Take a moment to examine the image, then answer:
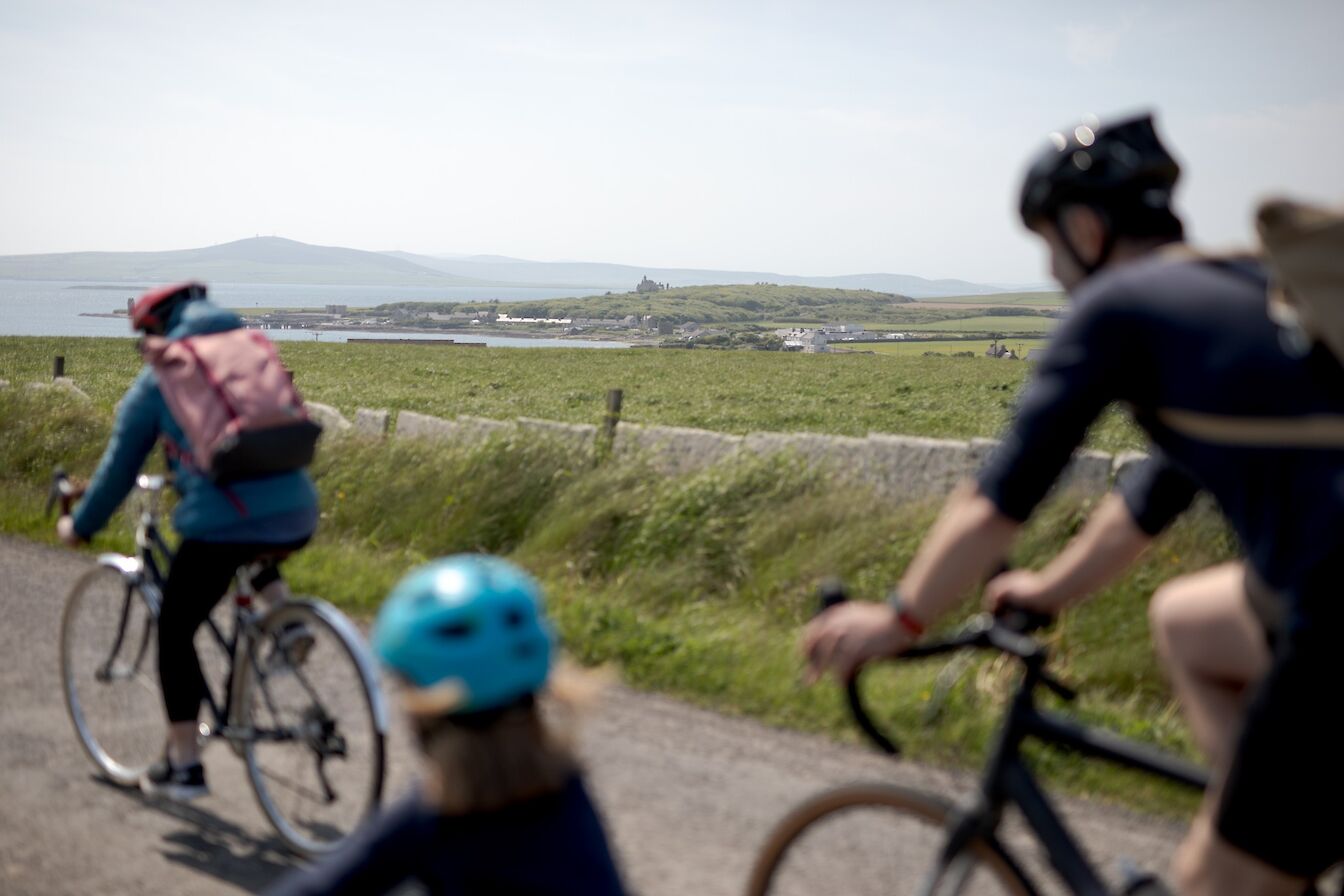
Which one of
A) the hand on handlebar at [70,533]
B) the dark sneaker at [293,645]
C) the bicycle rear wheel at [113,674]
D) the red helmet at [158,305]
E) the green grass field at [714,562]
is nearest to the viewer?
the dark sneaker at [293,645]

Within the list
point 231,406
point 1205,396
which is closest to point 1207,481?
point 1205,396

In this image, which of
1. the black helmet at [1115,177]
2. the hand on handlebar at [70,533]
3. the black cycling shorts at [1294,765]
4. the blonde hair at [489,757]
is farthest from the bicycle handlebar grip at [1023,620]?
the hand on handlebar at [70,533]

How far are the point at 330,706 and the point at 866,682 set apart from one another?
9.07 ft

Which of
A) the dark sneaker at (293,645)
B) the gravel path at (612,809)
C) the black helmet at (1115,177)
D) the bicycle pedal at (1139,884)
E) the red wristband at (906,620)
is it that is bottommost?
the gravel path at (612,809)

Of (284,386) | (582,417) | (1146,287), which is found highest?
(1146,287)

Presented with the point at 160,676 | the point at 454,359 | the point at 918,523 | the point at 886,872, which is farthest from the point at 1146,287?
the point at 454,359

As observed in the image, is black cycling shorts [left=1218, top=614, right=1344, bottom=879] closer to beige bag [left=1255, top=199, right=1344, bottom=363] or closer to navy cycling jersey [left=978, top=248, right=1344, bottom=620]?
navy cycling jersey [left=978, top=248, right=1344, bottom=620]

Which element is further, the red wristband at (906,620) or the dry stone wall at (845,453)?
the dry stone wall at (845,453)

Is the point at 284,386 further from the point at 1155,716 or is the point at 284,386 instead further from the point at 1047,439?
the point at 1155,716

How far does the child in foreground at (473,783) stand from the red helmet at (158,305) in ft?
9.04

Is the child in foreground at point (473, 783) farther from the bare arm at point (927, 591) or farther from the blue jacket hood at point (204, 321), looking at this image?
the blue jacket hood at point (204, 321)

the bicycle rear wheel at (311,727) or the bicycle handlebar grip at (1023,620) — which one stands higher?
the bicycle handlebar grip at (1023,620)

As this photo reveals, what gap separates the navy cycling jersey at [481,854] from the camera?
2.12m

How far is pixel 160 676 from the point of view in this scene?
4.57 metres
